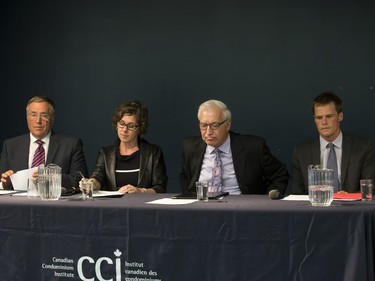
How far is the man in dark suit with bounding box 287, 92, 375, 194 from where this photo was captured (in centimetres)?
450

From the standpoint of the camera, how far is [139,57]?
582cm

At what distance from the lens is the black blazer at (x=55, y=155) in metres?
5.01

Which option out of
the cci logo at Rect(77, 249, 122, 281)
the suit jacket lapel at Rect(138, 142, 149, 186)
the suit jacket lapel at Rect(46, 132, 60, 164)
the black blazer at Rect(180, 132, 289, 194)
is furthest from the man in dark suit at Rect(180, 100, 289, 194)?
the cci logo at Rect(77, 249, 122, 281)

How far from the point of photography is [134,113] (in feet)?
15.7

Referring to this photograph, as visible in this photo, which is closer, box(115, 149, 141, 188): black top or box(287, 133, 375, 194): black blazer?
box(287, 133, 375, 194): black blazer

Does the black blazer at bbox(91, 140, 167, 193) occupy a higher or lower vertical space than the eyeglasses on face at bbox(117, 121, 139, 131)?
lower

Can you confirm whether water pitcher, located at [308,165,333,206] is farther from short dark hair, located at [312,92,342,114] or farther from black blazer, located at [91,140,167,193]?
black blazer, located at [91,140,167,193]

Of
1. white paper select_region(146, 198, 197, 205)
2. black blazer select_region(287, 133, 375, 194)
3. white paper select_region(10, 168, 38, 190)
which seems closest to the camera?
white paper select_region(146, 198, 197, 205)

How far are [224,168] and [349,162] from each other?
823 mm

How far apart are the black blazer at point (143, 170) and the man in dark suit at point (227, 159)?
19 cm

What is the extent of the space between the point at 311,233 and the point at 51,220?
1.30m

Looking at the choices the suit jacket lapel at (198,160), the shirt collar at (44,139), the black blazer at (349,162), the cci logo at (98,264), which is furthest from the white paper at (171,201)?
the shirt collar at (44,139)

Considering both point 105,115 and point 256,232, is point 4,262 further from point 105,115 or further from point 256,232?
point 105,115

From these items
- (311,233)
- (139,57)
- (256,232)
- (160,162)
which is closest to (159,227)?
(256,232)
